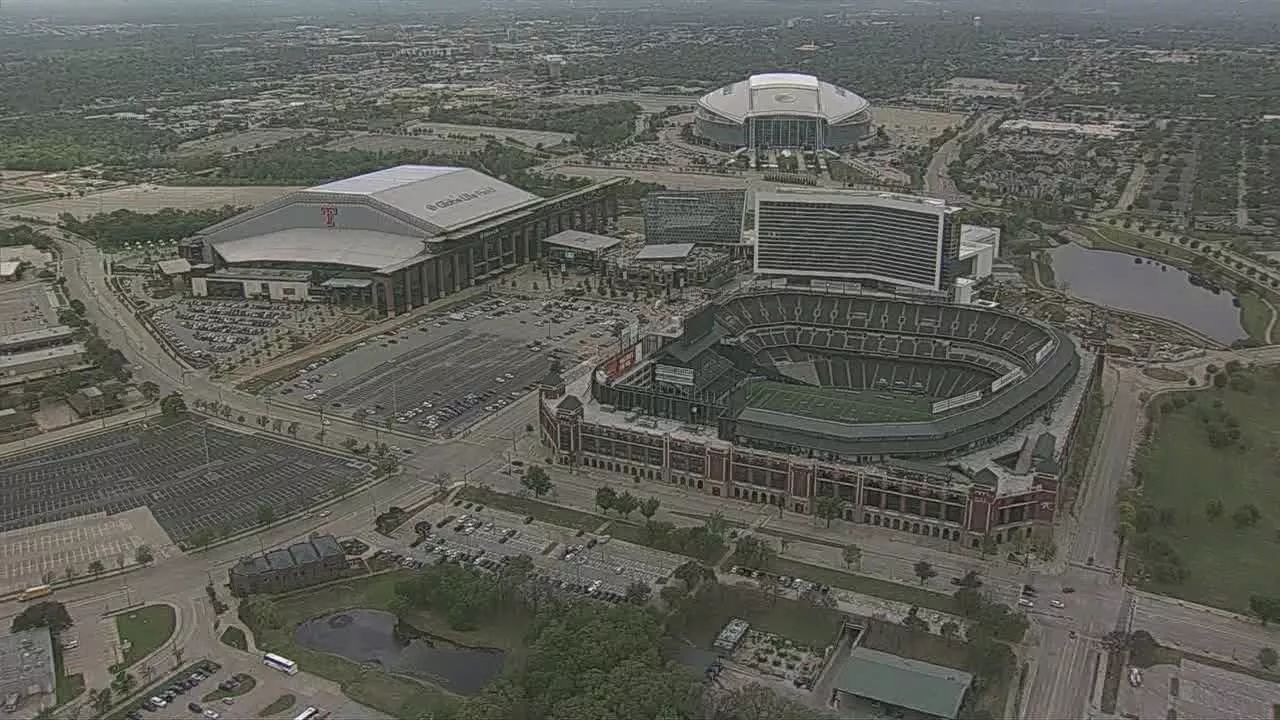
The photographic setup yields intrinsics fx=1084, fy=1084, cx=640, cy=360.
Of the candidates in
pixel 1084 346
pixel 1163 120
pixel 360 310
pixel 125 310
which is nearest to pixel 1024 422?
pixel 1084 346

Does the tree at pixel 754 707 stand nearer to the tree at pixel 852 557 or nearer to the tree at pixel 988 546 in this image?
the tree at pixel 852 557

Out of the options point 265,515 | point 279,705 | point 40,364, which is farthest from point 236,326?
point 279,705

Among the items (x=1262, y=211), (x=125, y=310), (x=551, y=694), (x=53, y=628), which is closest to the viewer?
(x=551, y=694)

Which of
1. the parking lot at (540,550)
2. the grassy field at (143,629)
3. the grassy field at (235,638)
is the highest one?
the parking lot at (540,550)

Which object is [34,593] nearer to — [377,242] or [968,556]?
[968,556]

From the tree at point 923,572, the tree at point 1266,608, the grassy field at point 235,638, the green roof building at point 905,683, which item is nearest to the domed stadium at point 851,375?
the tree at point 923,572

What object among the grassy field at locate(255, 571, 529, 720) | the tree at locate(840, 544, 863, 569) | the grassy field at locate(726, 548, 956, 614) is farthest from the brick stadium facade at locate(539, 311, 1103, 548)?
the grassy field at locate(255, 571, 529, 720)

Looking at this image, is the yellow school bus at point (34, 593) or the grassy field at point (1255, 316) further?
the grassy field at point (1255, 316)

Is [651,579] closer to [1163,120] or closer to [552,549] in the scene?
[552,549]
